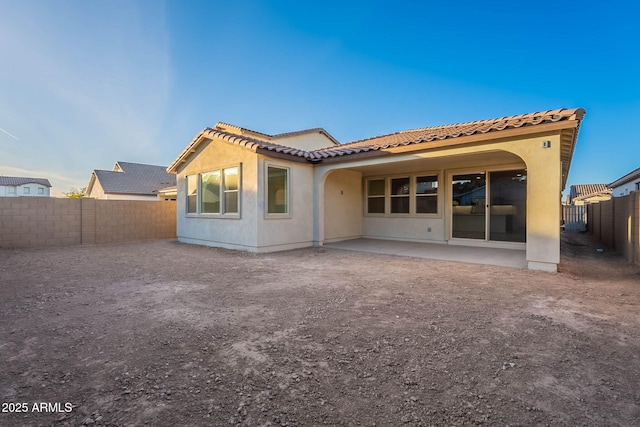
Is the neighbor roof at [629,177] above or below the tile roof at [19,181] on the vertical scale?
below

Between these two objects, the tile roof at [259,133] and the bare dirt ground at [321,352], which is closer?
the bare dirt ground at [321,352]

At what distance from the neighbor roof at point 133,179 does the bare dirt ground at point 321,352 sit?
1072 inches

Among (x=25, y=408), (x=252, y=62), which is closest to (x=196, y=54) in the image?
(x=252, y=62)

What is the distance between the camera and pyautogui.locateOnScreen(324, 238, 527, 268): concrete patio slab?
22.1ft

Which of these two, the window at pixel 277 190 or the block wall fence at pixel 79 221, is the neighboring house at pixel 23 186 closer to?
the block wall fence at pixel 79 221

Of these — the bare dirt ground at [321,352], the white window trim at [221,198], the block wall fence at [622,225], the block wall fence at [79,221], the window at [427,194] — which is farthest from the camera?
the window at [427,194]

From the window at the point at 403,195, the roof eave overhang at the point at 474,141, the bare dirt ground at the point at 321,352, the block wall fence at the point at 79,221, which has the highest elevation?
the roof eave overhang at the point at 474,141

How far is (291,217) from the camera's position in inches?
352

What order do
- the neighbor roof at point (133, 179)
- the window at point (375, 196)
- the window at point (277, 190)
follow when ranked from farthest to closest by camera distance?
the neighbor roof at point (133, 179) → the window at point (375, 196) → the window at point (277, 190)

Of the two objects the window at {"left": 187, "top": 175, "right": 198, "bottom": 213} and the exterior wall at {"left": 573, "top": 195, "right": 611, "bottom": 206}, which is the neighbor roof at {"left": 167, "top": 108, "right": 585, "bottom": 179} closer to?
the window at {"left": 187, "top": 175, "right": 198, "bottom": 213}

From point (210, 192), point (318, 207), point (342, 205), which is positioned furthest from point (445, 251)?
point (210, 192)

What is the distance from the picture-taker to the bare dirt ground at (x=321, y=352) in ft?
5.73

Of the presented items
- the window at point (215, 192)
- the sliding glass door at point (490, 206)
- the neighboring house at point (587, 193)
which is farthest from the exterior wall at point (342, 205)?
the neighboring house at point (587, 193)

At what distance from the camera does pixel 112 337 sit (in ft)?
9.15
